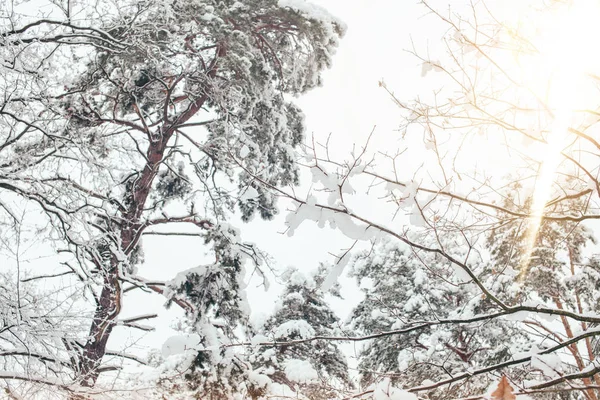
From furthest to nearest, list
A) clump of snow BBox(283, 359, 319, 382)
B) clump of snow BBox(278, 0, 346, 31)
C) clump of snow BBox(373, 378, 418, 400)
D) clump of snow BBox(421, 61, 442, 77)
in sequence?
clump of snow BBox(278, 0, 346, 31) → clump of snow BBox(283, 359, 319, 382) → clump of snow BBox(421, 61, 442, 77) → clump of snow BBox(373, 378, 418, 400)

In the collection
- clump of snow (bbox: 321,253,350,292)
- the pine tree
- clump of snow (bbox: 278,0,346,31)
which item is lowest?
clump of snow (bbox: 321,253,350,292)

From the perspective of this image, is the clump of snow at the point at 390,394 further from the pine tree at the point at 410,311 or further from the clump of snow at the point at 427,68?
the pine tree at the point at 410,311

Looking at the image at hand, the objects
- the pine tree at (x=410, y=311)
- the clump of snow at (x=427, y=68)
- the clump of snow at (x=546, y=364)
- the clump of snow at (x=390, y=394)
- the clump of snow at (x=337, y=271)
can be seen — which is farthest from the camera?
the pine tree at (x=410, y=311)

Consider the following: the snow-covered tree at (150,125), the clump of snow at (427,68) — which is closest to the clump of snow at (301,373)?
the snow-covered tree at (150,125)

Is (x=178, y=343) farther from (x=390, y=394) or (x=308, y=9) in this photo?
(x=308, y=9)

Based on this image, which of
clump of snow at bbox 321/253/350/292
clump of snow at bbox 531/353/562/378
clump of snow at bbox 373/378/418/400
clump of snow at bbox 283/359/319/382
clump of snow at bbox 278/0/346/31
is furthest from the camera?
clump of snow at bbox 278/0/346/31

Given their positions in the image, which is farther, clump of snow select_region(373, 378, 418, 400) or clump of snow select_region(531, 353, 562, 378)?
clump of snow select_region(531, 353, 562, 378)

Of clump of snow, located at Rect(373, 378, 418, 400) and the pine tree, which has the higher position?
the pine tree

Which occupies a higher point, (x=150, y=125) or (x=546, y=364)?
(x=150, y=125)

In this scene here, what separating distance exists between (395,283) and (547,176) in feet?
38.6

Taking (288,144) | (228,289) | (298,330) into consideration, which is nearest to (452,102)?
(228,289)

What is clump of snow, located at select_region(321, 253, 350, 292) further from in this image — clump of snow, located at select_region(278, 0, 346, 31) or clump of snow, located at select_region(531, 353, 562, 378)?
clump of snow, located at select_region(278, 0, 346, 31)

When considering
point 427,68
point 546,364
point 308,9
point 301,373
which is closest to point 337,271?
point 546,364

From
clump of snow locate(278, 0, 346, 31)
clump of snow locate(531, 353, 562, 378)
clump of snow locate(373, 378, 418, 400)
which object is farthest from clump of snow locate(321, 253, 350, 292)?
clump of snow locate(278, 0, 346, 31)
